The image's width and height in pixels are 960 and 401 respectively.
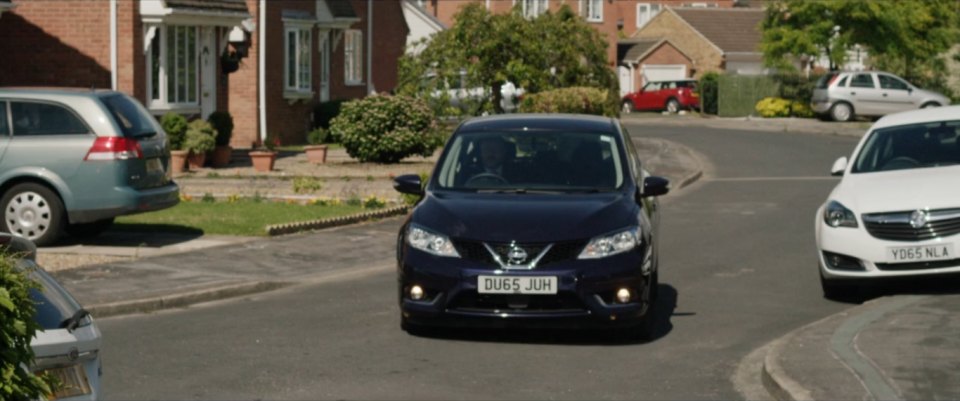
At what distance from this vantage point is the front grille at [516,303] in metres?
11.1

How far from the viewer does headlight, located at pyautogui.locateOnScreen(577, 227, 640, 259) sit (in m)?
11.2

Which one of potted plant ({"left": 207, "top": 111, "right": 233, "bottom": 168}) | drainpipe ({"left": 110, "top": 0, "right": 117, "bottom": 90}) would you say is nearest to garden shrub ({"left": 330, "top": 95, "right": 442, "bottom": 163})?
potted plant ({"left": 207, "top": 111, "right": 233, "bottom": 168})

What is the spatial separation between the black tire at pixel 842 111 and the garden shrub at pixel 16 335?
1888 inches

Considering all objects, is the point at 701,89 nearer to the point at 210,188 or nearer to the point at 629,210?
the point at 210,188

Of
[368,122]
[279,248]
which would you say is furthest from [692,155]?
[279,248]

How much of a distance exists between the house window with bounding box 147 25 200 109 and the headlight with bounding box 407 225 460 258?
18.4 metres

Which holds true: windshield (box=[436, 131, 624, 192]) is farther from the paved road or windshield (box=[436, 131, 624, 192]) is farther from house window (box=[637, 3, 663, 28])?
house window (box=[637, 3, 663, 28])

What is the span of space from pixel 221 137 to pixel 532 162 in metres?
18.2

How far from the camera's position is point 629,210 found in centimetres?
1170

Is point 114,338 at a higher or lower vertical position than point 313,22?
lower

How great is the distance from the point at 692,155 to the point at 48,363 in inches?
1145

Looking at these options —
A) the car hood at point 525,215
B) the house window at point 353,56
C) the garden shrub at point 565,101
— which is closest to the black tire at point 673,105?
the house window at point 353,56

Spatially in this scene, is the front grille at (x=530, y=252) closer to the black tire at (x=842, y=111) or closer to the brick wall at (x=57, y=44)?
the brick wall at (x=57, y=44)

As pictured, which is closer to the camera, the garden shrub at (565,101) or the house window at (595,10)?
the garden shrub at (565,101)
